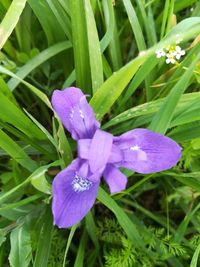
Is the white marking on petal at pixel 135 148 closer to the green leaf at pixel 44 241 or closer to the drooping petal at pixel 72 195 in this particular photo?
the drooping petal at pixel 72 195

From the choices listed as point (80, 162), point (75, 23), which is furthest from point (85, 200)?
point (75, 23)

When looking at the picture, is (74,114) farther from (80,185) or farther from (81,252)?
(81,252)

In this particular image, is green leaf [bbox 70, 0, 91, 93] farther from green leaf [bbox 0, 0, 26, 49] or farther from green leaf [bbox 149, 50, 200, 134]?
green leaf [bbox 149, 50, 200, 134]

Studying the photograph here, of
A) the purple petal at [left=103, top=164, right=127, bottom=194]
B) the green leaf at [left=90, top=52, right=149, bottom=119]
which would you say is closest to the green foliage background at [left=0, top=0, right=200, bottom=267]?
the green leaf at [left=90, top=52, right=149, bottom=119]

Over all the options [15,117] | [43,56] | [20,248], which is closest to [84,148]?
[15,117]

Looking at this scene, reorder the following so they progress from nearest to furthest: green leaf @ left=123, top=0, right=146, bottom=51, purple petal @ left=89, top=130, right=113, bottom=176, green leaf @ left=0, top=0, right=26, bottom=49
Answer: purple petal @ left=89, top=130, right=113, bottom=176 < green leaf @ left=0, top=0, right=26, bottom=49 < green leaf @ left=123, top=0, right=146, bottom=51

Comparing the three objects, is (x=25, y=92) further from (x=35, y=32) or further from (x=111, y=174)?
(x=111, y=174)
